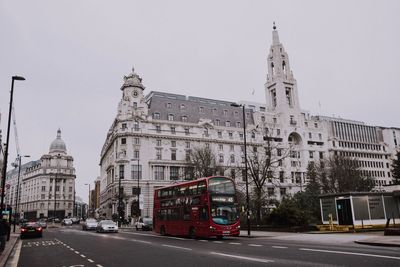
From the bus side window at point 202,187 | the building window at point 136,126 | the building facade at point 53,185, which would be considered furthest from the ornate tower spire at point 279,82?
the building facade at point 53,185

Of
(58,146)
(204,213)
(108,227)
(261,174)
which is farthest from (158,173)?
(58,146)

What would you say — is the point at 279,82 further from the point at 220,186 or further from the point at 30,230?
the point at 30,230

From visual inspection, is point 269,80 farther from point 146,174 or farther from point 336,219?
point 336,219

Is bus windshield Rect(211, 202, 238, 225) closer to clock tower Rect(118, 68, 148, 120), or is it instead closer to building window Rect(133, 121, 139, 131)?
building window Rect(133, 121, 139, 131)

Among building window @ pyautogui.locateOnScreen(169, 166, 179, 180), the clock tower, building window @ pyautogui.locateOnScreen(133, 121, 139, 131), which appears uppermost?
the clock tower

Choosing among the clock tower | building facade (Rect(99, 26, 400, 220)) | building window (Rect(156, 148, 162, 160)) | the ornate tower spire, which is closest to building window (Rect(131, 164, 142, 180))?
building facade (Rect(99, 26, 400, 220))

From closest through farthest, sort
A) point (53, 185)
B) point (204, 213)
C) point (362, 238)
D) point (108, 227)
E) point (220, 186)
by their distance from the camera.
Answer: point (362, 238)
point (204, 213)
point (220, 186)
point (108, 227)
point (53, 185)

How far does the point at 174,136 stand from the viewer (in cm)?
7788

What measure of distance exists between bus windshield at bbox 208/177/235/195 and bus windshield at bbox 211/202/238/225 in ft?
2.89

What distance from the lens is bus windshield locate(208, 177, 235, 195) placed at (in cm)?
2439

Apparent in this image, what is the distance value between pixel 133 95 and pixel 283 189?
42418mm

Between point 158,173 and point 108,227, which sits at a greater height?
point 158,173

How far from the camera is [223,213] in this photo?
24203mm

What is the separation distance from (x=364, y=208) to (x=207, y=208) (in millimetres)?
13404
